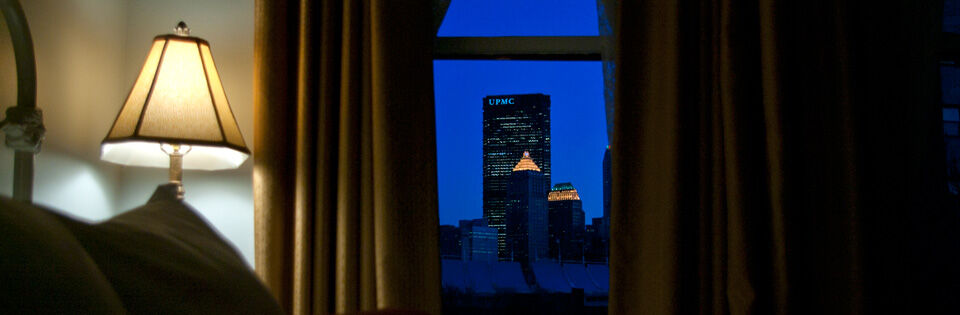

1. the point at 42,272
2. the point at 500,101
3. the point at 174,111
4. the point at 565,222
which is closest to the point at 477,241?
the point at 565,222

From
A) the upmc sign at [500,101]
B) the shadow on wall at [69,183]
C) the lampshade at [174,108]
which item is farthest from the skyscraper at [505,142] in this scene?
the shadow on wall at [69,183]

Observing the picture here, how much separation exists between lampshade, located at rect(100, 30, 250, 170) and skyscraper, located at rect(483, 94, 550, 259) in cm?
93

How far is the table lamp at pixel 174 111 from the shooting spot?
1675 millimetres

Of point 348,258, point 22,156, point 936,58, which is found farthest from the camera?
point 936,58

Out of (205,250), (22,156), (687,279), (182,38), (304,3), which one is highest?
(304,3)

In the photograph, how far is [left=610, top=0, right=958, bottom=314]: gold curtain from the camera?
6.57ft

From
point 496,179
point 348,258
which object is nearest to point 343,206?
point 348,258

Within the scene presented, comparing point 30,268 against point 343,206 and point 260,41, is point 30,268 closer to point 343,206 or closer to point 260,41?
point 343,206

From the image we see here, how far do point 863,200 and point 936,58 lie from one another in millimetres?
644

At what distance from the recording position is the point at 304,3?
2.07 meters

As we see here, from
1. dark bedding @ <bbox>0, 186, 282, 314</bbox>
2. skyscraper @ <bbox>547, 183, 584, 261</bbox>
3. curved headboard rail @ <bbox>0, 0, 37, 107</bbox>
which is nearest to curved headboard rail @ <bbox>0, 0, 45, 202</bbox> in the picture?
curved headboard rail @ <bbox>0, 0, 37, 107</bbox>

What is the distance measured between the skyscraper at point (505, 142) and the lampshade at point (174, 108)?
0.93 m

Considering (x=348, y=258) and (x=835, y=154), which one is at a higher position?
(x=835, y=154)

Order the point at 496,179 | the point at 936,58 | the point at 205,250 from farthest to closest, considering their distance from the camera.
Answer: the point at 496,179 < the point at 936,58 < the point at 205,250
